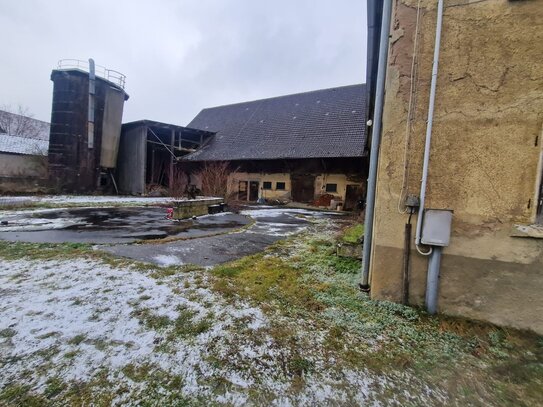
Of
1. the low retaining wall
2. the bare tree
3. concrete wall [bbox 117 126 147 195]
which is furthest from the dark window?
the bare tree

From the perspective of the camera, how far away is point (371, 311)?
2848 millimetres

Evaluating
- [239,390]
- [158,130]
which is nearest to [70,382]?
[239,390]

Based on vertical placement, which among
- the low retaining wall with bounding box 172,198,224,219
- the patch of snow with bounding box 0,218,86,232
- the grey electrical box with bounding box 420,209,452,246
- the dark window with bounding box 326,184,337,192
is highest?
the dark window with bounding box 326,184,337,192

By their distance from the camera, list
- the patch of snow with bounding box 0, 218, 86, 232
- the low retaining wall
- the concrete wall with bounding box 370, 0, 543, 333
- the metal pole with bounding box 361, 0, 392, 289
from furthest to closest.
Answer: the low retaining wall, the patch of snow with bounding box 0, 218, 86, 232, the metal pole with bounding box 361, 0, 392, 289, the concrete wall with bounding box 370, 0, 543, 333

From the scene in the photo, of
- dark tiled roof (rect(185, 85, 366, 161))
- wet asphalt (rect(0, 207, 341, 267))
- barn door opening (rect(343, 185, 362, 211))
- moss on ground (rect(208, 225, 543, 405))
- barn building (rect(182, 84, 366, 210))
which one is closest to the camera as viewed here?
moss on ground (rect(208, 225, 543, 405))

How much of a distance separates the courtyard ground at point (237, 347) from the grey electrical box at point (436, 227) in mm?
793

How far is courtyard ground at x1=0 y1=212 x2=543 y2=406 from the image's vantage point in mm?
1764

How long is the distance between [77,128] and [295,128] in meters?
16.1

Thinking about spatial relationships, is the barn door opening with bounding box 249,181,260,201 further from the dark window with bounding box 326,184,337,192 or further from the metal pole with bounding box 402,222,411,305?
the metal pole with bounding box 402,222,411,305

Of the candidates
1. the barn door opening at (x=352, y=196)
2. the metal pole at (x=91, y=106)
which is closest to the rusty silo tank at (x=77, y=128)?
the metal pole at (x=91, y=106)

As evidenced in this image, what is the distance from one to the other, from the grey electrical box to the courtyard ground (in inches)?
31.2

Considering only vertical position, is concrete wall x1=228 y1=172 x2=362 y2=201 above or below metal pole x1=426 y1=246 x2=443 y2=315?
above

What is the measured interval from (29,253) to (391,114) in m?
5.95

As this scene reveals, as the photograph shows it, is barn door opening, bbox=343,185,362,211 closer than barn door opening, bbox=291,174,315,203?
Yes
